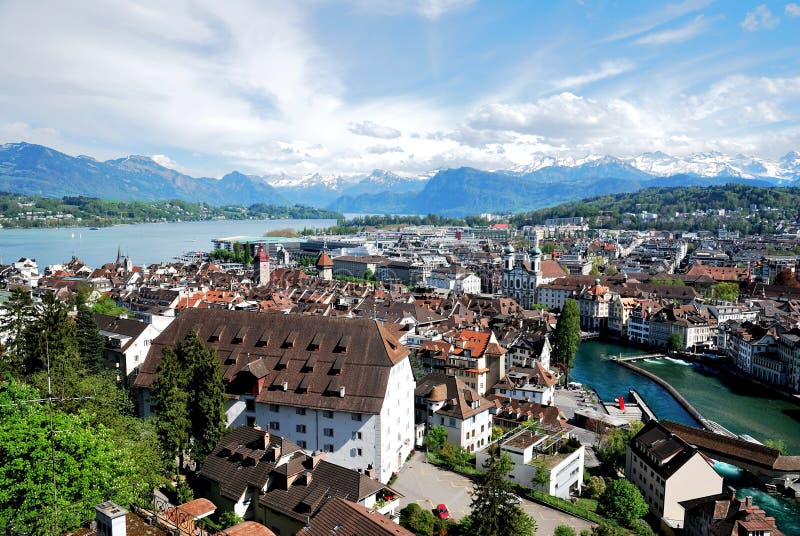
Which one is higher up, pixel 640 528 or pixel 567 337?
pixel 567 337

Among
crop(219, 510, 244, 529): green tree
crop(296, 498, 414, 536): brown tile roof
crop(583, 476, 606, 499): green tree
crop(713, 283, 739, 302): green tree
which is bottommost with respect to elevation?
crop(583, 476, 606, 499): green tree

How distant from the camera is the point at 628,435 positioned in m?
33.4

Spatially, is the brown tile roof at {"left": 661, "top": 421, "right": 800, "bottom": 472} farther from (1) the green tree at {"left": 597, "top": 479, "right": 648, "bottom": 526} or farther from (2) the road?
(2) the road

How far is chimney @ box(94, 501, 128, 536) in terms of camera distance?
34.3 feet

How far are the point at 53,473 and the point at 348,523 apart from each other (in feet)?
23.7

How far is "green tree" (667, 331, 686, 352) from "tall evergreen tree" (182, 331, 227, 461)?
53306 mm

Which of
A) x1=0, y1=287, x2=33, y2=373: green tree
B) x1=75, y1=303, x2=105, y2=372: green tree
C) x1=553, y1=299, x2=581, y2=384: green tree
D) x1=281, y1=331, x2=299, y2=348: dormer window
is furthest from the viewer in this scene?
x1=553, y1=299, x2=581, y2=384: green tree

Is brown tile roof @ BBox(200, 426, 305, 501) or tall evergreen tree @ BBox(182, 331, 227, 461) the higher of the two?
tall evergreen tree @ BBox(182, 331, 227, 461)

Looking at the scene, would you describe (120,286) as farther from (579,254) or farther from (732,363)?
(579,254)

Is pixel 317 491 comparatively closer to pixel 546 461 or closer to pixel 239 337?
pixel 239 337

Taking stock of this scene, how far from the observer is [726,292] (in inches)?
3317

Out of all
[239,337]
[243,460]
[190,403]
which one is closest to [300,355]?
[239,337]

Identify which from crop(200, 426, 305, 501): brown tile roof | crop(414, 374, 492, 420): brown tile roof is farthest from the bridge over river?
crop(200, 426, 305, 501): brown tile roof

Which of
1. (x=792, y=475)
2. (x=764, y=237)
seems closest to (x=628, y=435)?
(x=792, y=475)
